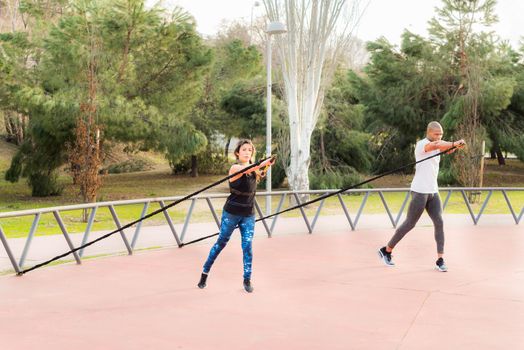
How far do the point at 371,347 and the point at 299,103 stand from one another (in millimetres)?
15526

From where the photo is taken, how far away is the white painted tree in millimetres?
18984

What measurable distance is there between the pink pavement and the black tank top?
2.67ft

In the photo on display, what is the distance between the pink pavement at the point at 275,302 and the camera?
4.93m

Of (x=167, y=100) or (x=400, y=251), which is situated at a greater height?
(x=167, y=100)

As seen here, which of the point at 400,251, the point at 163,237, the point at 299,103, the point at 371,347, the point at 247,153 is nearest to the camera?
the point at 371,347

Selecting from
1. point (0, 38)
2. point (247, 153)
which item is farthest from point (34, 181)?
point (247, 153)

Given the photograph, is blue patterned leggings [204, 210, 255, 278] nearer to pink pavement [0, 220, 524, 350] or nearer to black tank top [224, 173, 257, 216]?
black tank top [224, 173, 257, 216]

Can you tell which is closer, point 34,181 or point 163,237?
point 163,237

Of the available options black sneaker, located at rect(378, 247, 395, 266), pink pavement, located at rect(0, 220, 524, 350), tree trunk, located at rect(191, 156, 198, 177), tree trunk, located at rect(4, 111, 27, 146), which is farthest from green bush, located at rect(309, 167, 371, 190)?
tree trunk, located at rect(4, 111, 27, 146)

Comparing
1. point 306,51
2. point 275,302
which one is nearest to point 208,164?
point 306,51

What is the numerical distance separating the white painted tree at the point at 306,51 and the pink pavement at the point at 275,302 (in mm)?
10745

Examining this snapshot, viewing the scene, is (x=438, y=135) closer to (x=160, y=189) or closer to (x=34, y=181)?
(x=34, y=181)

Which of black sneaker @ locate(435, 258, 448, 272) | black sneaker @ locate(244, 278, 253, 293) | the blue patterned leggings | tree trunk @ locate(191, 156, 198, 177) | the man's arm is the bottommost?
tree trunk @ locate(191, 156, 198, 177)

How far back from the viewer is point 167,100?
74.1ft
